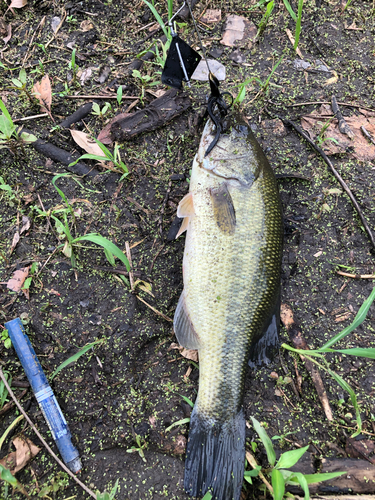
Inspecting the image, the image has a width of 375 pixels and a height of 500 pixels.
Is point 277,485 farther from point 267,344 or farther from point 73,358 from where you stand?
point 73,358

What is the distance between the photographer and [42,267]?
114 inches

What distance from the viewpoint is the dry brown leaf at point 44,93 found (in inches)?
136

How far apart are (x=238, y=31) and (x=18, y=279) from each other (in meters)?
3.96

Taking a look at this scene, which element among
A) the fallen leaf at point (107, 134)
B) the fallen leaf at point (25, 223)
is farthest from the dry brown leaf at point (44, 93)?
the fallen leaf at point (25, 223)

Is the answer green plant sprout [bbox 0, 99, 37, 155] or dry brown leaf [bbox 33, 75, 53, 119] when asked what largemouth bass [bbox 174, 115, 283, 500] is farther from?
dry brown leaf [bbox 33, 75, 53, 119]

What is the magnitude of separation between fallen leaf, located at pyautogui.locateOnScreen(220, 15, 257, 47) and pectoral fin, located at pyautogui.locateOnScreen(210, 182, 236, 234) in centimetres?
Answer: 232

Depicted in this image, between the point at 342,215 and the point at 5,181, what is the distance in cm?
353

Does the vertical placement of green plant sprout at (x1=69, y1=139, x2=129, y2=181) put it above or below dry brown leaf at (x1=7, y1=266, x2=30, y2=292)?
above

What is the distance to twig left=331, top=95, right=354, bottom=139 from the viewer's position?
3.56m

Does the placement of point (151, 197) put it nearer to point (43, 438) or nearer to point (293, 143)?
point (293, 143)

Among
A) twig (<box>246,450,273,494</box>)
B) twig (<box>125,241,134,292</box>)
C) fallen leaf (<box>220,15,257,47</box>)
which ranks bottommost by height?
twig (<box>246,450,273,494</box>)

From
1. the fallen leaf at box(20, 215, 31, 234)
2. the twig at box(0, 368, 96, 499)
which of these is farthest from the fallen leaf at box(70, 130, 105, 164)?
the twig at box(0, 368, 96, 499)

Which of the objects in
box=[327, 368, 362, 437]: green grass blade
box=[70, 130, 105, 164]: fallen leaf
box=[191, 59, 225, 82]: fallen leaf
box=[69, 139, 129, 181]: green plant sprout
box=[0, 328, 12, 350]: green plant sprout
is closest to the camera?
box=[327, 368, 362, 437]: green grass blade

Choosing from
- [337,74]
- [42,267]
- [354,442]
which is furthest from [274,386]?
[337,74]
